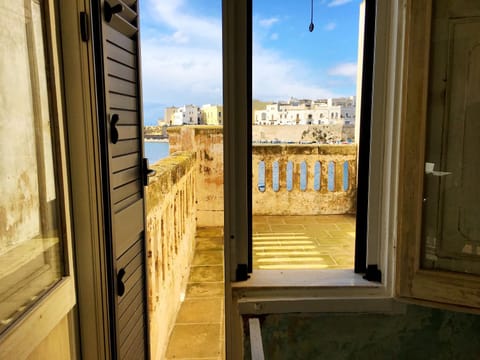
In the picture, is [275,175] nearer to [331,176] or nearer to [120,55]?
[331,176]

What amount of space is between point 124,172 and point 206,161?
361cm

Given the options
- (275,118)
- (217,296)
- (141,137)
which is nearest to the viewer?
(141,137)

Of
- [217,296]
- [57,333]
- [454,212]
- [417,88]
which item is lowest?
[217,296]

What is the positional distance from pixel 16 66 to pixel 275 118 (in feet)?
4.11

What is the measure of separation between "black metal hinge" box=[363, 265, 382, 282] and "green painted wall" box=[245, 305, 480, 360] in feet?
0.40

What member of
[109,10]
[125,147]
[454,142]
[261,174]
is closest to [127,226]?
[125,147]

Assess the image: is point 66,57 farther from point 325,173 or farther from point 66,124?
point 325,173

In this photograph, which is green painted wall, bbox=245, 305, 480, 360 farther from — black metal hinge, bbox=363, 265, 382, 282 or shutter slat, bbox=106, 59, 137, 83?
shutter slat, bbox=106, 59, 137, 83

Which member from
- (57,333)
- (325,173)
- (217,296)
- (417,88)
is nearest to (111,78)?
(57,333)

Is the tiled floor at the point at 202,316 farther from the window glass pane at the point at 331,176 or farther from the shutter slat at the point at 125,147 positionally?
the shutter slat at the point at 125,147

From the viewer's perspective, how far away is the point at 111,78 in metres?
1.22

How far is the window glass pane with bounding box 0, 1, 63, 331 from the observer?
29.8 inches

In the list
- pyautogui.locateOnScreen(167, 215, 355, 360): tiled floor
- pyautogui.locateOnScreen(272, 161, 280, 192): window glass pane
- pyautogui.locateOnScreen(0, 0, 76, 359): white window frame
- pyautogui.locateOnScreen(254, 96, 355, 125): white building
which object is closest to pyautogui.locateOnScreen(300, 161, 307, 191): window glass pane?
pyautogui.locateOnScreen(272, 161, 280, 192): window glass pane

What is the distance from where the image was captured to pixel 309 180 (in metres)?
4.21
